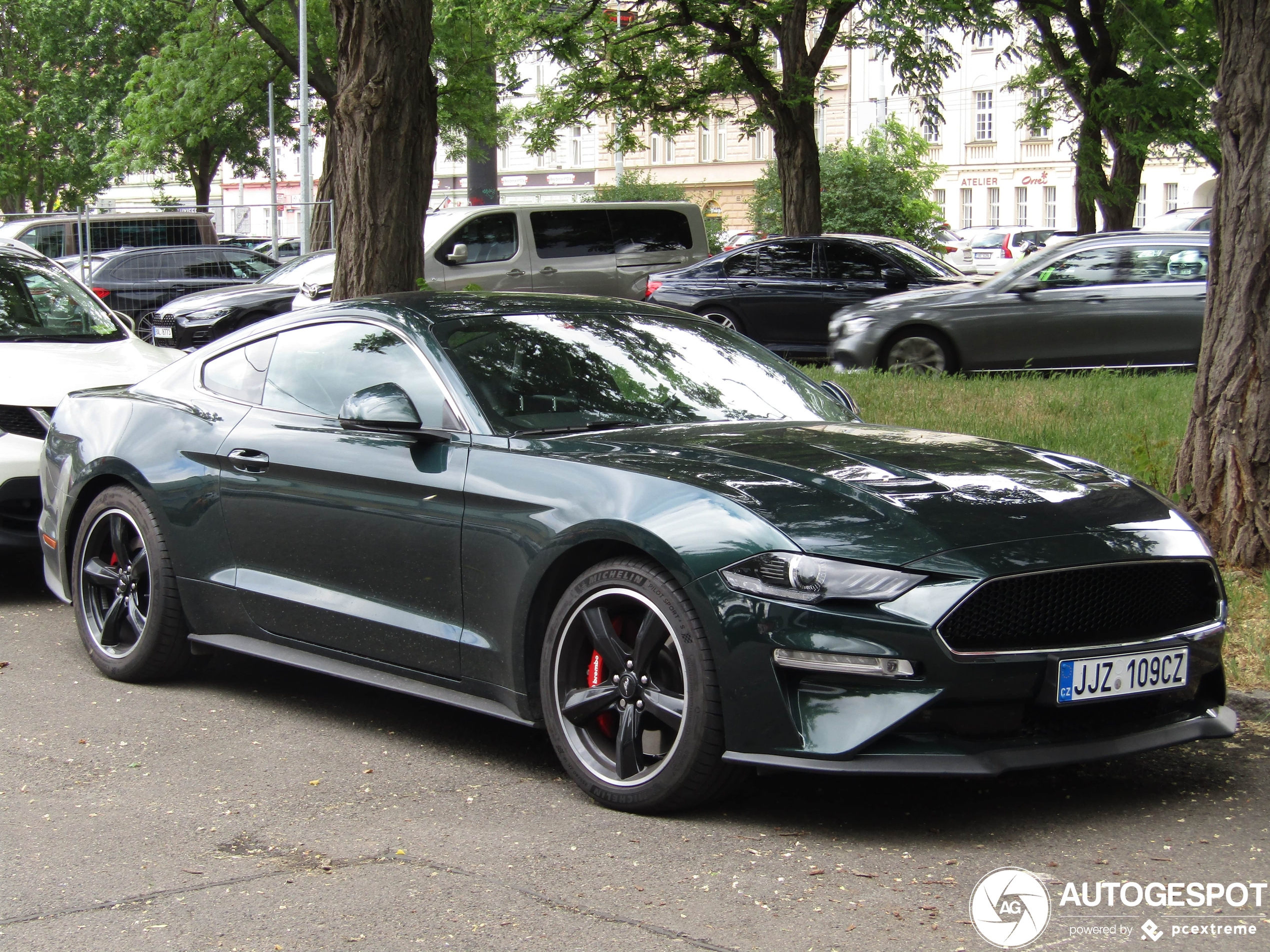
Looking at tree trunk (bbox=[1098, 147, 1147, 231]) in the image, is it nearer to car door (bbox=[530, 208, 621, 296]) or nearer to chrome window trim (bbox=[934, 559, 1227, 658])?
car door (bbox=[530, 208, 621, 296])

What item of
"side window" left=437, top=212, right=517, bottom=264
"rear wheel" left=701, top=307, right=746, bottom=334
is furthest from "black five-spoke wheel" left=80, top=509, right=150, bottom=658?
"rear wheel" left=701, top=307, right=746, bottom=334

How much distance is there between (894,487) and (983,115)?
67186mm

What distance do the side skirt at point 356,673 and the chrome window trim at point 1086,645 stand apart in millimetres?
1376

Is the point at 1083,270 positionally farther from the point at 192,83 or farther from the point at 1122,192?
the point at 192,83

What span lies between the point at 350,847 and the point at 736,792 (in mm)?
1107

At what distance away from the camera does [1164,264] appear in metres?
14.0

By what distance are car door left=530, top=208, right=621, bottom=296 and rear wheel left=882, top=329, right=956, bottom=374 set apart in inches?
218

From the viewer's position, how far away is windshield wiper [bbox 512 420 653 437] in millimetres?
4863

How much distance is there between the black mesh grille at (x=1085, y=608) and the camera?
3.94 metres

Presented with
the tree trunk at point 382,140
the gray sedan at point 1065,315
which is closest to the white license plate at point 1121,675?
the tree trunk at point 382,140

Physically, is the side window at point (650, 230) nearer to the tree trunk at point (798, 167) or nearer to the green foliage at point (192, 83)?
the tree trunk at point (798, 167)

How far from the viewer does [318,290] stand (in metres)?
17.7

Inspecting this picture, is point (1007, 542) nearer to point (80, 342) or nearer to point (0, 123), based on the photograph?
point (80, 342)

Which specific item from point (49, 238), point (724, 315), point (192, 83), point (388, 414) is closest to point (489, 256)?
point (724, 315)
